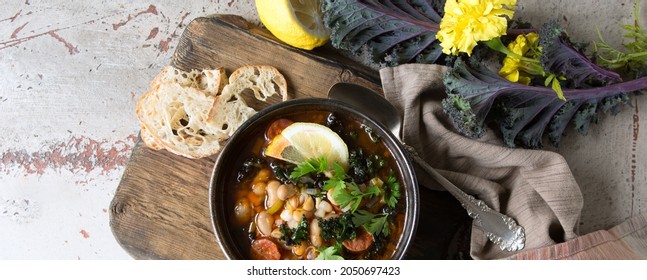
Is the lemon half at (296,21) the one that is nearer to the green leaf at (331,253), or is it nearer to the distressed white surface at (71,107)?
the distressed white surface at (71,107)

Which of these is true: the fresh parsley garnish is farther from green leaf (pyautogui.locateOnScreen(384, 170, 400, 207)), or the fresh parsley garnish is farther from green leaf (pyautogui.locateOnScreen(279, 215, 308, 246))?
green leaf (pyautogui.locateOnScreen(279, 215, 308, 246))

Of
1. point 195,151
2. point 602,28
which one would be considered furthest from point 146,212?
point 602,28

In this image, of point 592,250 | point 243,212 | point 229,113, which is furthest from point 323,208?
point 592,250

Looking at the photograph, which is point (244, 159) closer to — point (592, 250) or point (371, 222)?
point (371, 222)

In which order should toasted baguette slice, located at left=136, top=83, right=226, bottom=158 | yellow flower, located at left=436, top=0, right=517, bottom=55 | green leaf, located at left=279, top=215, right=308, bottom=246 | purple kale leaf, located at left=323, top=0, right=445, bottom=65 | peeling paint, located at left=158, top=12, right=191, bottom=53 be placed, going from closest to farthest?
yellow flower, located at left=436, top=0, right=517, bottom=55 → green leaf, located at left=279, top=215, right=308, bottom=246 → purple kale leaf, located at left=323, top=0, right=445, bottom=65 → toasted baguette slice, located at left=136, top=83, right=226, bottom=158 → peeling paint, located at left=158, top=12, right=191, bottom=53

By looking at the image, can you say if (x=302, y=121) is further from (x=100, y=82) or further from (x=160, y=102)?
(x=100, y=82)

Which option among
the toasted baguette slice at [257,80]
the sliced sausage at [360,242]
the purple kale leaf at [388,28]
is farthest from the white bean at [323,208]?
the purple kale leaf at [388,28]

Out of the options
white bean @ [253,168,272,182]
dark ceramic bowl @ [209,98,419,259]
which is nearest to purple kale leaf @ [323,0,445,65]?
dark ceramic bowl @ [209,98,419,259]
